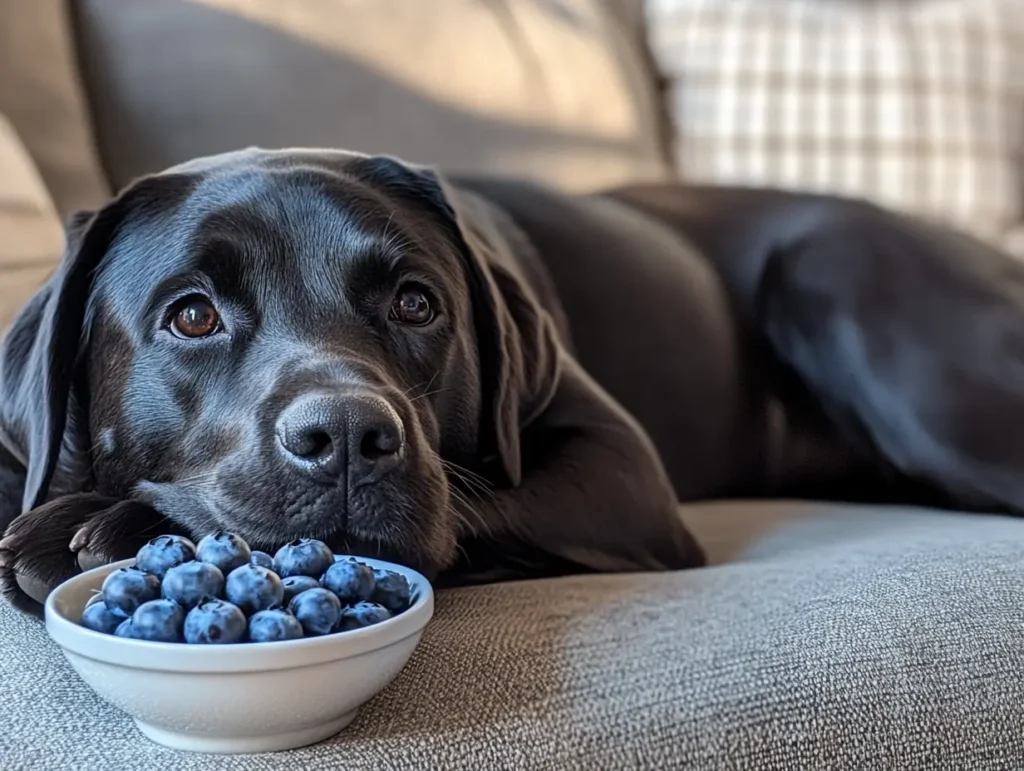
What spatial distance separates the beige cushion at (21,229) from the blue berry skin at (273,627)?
3.84 ft

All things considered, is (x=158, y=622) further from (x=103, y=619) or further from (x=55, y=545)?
(x=55, y=545)

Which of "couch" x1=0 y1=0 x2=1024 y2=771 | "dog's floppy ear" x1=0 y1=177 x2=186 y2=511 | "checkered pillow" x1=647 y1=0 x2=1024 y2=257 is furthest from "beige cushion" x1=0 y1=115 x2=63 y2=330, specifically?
"checkered pillow" x1=647 y1=0 x2=1024 y2=257

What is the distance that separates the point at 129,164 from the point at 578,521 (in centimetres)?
139

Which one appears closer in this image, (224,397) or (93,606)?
(93,606)

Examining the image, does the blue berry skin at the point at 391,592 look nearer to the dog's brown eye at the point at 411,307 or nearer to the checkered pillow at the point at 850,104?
the dog's brown eye at the point at 411,307

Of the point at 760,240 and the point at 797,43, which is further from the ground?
the point at 797,43

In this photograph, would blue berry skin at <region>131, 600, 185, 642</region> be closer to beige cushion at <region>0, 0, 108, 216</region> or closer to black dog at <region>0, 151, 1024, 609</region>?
black dog at <region>0, 151, 1024, 609</region>

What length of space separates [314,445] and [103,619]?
0.95ft

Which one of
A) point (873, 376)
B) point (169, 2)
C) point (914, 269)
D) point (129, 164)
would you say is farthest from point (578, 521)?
point (169, 2)

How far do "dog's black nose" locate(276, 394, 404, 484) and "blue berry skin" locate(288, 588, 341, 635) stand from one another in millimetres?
223

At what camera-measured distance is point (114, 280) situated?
1.42 meters

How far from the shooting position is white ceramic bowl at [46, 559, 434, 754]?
2.96 feet

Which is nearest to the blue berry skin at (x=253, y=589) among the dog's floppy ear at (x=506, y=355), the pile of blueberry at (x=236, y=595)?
the pile of blueberry at (x=236, y=595)

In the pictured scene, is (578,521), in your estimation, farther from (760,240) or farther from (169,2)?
(169,2)
